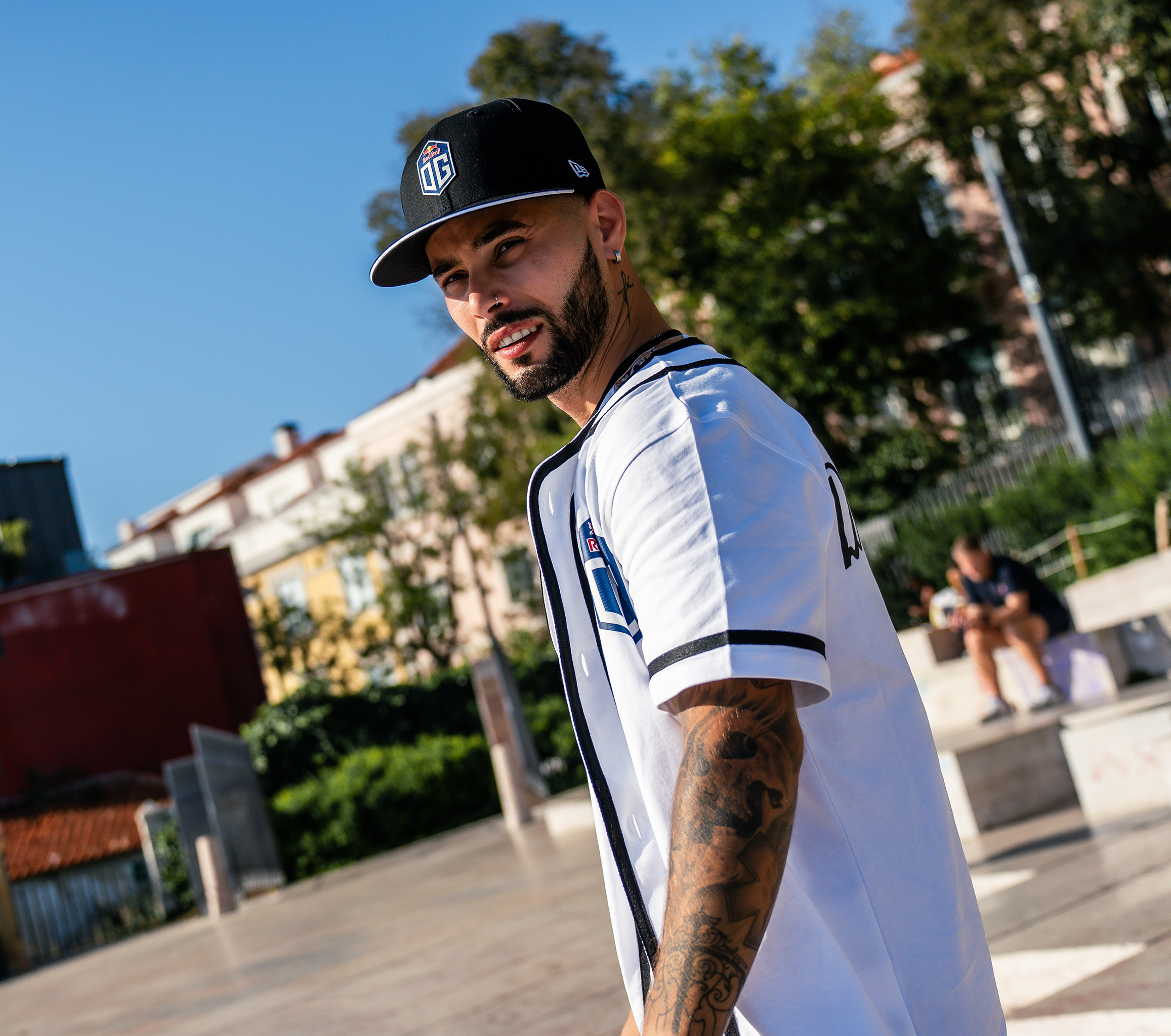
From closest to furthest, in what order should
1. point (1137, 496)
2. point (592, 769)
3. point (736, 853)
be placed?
point (736, 853), point (592, 769), point (1137, 496)

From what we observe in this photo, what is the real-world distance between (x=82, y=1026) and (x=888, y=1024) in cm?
962

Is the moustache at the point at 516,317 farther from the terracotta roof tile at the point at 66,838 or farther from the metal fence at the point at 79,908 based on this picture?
the terracotta roof tile at the point at 66,838

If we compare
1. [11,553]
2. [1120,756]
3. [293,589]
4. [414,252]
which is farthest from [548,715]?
[293,589]

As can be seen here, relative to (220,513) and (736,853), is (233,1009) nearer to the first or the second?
(736,853)

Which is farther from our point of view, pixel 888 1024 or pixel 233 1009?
pixel 233 1009

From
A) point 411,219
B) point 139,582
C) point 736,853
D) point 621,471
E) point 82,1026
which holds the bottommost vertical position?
point 82,1026

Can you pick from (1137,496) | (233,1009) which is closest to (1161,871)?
(233,1009)

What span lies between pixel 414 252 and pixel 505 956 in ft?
21.1

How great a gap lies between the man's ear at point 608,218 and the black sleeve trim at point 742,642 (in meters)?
0.65

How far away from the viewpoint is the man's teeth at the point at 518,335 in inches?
60.2

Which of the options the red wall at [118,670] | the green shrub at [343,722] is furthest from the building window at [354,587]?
the green shrub at [343,722]

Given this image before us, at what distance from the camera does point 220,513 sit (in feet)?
181

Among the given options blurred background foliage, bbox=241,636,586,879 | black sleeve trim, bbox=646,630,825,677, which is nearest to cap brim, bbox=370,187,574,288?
black sleeve trim, bbox=646,630,825,677

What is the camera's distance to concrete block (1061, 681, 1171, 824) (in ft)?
20.9
